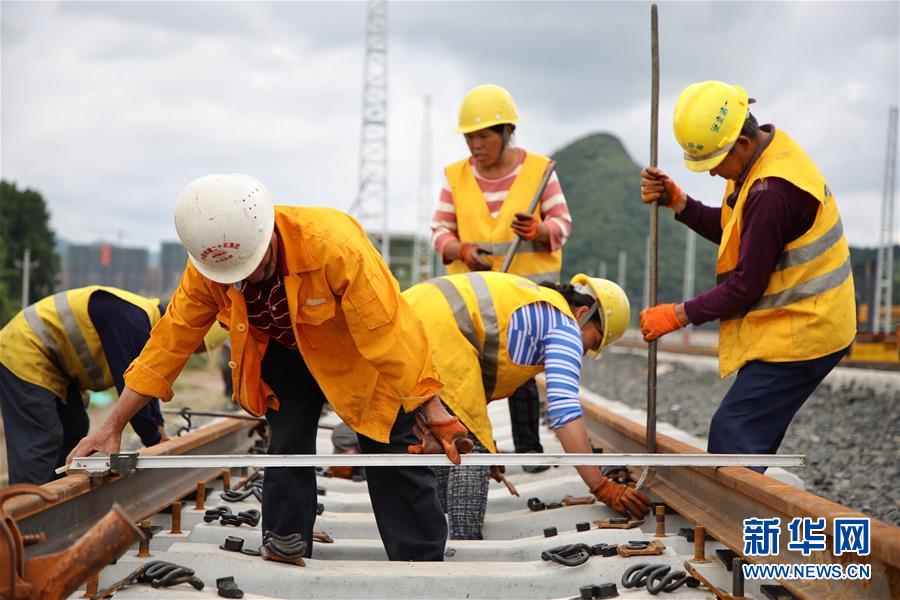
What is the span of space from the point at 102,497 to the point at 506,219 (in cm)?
268

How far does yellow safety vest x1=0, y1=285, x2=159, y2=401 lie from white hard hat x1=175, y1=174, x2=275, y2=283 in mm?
1897

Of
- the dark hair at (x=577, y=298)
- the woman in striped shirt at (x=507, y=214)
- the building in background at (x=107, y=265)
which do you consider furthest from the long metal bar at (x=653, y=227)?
the building in background at (x=107, y=265)

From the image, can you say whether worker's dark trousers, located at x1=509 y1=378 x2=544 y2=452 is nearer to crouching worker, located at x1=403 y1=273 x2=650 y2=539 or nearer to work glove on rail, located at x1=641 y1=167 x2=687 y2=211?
crouching worker, located at x1=403 y1=273 x2=650 y2=539

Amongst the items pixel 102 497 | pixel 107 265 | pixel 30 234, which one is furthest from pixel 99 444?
pixel 107 265

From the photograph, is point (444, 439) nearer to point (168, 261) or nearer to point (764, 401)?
point (764, 401)

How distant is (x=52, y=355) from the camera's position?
459 centimetres

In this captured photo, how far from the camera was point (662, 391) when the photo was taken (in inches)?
588

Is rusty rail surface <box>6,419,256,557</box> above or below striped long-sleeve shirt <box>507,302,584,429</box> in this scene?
below

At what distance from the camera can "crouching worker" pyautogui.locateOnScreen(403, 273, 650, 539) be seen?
374 centimetres

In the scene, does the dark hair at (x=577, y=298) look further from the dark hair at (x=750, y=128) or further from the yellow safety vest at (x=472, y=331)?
the dark hair at (x=750, y=128)

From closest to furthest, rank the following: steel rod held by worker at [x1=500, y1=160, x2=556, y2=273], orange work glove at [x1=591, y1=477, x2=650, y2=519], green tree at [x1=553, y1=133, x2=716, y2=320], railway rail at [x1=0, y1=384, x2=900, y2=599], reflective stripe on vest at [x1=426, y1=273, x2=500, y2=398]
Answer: railway rail at [x1=0, y1=384, x2=900, y2=599]
orange work glove at [x1=591, y1=477, x2=650, y2=519]
reflective stripe on vest at [x1=426, y1=273, x2=500, y2=398]
steel rod held by worker at [x1=500, y1=160, x2=556, y2=273]
green tree at [x1=553, y1=133, x2=716, y2=320]

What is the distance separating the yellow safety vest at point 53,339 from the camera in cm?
451

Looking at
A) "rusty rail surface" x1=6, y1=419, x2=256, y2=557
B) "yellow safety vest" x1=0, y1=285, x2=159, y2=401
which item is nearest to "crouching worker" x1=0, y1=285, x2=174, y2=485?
"yellow safety vest" x1=0, y1=285, x2=159, y2=401

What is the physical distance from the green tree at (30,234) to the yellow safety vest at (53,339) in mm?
33942
